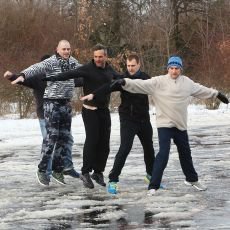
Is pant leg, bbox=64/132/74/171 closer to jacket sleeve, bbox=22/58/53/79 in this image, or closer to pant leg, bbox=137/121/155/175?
jacket sleeve, bbox=22/58/53/79

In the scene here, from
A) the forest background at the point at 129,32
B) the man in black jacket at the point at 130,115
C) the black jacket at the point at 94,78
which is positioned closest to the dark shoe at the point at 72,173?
the man in black jacket at the point at 130,115

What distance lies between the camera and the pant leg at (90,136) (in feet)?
28.2

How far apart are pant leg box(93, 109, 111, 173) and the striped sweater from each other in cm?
54

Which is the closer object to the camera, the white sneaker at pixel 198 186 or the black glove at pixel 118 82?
the black glove at pixel 118 82

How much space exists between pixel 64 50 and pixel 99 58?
0.52 meters

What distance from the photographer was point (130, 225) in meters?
6.51

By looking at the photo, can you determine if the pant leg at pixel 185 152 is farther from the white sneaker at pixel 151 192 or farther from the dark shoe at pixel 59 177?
the dark shoe at pixel 59 177

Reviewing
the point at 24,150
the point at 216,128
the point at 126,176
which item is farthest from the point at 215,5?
the point at 126,176

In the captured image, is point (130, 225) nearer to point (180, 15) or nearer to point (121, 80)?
point (121, 80)

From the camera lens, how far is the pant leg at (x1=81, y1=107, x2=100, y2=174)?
860 cm

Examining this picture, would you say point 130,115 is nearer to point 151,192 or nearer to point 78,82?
point 151,192

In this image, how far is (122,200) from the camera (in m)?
7.82

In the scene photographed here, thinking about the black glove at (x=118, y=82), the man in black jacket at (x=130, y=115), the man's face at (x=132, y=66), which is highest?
the man's face at (x=132, y=66)

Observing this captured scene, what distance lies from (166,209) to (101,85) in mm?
2127
